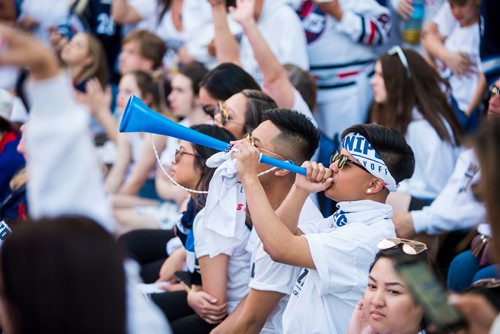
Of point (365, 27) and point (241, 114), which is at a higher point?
point (241, 114)

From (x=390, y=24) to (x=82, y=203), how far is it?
4327 mm

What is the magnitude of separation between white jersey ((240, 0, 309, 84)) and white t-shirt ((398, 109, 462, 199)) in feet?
3.27

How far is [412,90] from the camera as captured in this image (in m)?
4.69

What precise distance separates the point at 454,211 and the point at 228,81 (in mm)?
1324

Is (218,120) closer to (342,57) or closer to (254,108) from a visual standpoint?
(254,108)

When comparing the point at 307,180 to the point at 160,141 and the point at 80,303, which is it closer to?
the point at 80,303

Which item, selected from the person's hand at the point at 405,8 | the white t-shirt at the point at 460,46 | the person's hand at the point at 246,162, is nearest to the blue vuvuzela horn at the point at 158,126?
the person's hand at the point at 246,162

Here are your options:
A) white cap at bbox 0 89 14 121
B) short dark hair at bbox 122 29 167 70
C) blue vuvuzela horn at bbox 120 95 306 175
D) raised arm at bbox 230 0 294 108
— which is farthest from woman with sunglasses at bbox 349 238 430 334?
short dark hair at bbox 122 29 167 70

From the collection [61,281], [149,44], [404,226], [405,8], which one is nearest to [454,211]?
[404,226]

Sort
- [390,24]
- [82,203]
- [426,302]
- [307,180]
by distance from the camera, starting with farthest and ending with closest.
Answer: [390,24], [307,180], [82,203], [426,302]

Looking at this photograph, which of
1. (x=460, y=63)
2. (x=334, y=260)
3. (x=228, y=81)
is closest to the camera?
(x=334, y=260)

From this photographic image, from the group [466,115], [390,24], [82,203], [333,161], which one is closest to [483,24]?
[466,115]

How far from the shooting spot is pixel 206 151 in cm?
376

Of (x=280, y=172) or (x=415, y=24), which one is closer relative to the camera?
(x=280, y=172)
